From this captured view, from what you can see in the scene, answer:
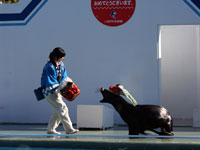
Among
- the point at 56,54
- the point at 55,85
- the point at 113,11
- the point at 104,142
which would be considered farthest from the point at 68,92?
the point at 113,11

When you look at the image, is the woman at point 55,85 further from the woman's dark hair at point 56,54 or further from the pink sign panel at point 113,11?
the pink sign panel at point 113,11

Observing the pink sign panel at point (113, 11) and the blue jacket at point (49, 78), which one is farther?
the pink sign panel at point (113, 11)

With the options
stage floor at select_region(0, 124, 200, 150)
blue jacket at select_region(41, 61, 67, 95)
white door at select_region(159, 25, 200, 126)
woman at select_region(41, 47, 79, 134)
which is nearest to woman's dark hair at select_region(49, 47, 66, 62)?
woman at select_region(41, 47, 79, 134)

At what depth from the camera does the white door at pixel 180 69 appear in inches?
499

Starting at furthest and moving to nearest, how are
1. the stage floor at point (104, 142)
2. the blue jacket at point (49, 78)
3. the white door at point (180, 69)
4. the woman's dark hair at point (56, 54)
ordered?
1. the white door at point (180, 69)
2. the woman's dark hair at point (56, 54)
3. the blue jacket at point (49, 78)
4. the stage floor at point (104, 142)

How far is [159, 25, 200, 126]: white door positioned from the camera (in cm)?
1267

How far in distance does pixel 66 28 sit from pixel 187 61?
407 centimetres

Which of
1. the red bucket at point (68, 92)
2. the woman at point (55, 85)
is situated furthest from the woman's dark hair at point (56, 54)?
the red bucket at point (68, 92)

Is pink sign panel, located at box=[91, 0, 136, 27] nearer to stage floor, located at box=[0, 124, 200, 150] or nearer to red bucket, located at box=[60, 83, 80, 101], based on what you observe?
red bucket, located at box=[60, 83, 80, 101]

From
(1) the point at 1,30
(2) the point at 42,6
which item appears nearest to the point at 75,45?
(2) the point at 42,6

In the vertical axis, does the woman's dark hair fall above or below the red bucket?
above

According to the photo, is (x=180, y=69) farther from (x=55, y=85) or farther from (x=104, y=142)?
(x=104, y=142)

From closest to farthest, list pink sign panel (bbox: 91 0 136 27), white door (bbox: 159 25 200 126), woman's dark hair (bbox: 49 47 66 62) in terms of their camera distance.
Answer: woman's dark hair (bbox: 49 47 66 62) < pink sign panel (bbox: 91 0 136 27) < white door (bbox: 159 25 200 126)

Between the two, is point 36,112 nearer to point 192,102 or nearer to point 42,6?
point 42,6
